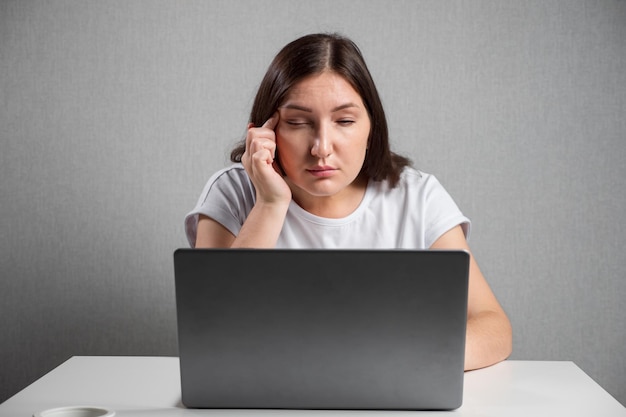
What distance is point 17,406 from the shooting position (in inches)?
38.3

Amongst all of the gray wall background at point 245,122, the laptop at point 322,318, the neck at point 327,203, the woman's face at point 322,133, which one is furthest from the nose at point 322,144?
the gray wall background at point 245,122

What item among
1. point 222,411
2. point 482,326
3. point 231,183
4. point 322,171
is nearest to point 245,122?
point 231,183

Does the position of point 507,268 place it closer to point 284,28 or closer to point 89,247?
point 284,28

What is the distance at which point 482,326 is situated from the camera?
1319mm

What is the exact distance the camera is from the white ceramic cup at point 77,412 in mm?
899

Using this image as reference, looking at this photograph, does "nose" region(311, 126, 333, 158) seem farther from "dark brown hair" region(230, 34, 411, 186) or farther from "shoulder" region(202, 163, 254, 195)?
"shoulder" region(202, 163, 254, 195)

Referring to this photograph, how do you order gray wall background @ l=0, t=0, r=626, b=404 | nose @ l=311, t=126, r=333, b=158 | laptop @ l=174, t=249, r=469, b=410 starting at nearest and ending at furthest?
laptop @ l=174, t=249, r=469, b=410, nose @ l=311, t=126, r=333, b=158, gray wall background @ l=0, t=0, r=626, b=404

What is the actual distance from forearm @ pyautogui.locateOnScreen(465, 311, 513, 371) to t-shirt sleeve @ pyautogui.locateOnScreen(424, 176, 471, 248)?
0.98ft

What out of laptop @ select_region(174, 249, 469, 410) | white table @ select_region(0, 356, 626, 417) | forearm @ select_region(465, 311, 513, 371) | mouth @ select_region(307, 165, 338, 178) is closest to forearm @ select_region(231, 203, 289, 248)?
mouth @ select_region(307, 165, 338, 178)

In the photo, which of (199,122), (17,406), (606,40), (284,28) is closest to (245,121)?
(199,122)

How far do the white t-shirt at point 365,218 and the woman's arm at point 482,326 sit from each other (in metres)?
0.05

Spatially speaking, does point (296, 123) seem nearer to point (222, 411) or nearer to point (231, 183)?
point (231, 183)

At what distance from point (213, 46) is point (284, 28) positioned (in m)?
0.25

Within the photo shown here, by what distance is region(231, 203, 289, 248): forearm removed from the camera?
1513 millimetres
